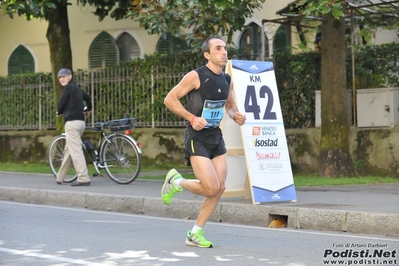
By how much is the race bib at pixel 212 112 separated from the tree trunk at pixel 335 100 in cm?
Result: 631

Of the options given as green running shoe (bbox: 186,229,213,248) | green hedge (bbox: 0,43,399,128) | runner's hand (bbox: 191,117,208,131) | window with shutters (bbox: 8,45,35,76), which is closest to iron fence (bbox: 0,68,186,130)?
green hedge (bbox: 0,43,399,128)

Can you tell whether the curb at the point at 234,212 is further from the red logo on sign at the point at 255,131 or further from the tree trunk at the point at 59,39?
the tree trunk at the point at 59,39

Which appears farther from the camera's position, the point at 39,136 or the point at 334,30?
the point at 39,136

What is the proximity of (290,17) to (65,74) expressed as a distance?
4545 mm

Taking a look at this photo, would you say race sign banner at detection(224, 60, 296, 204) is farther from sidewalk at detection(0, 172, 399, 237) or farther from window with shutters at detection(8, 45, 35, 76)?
window with shutters at detection(8, 45, 35, 76)

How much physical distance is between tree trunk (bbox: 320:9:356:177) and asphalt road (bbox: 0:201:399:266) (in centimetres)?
441

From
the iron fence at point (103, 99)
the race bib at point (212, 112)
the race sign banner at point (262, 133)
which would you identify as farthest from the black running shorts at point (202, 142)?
the iron fence at point (103, 99)

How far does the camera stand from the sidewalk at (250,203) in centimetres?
959

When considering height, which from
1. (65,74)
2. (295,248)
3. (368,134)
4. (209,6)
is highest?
(209,6)

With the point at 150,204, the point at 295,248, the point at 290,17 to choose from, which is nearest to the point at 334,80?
the point at 290,17

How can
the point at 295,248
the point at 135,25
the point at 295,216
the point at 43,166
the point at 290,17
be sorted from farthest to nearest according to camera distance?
the point at 135,25, the point at 43,166, the point at 290,17, the point at 295,216, the point at 295,248

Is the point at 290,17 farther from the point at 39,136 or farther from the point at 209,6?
the point at 39,136

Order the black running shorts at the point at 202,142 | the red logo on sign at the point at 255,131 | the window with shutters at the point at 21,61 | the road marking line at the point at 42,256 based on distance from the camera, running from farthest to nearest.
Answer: the window with shutters at the point at 21,61 < the red logo on sign at the point at 255,131 < the black running shorts at the point at 202,142 < the road marking line at the point at 42,256

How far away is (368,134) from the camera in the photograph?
15.2 m
